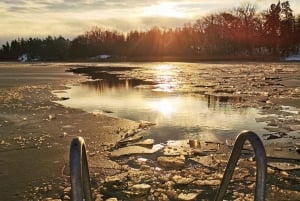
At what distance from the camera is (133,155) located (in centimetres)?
676

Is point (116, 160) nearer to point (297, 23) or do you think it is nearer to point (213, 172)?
point (213, 172)

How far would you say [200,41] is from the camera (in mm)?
86750

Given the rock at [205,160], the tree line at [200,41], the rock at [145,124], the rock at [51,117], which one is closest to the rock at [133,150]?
the rock at [205,160]

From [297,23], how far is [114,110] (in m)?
71.7

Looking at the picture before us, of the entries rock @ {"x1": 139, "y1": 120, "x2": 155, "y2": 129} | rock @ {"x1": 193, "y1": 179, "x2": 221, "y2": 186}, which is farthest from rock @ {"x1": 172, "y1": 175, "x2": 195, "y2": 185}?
rock @ {"x1": 139, "y1": 120, "x2": 155, "y2": 129}

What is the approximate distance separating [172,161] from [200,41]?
82343 mm

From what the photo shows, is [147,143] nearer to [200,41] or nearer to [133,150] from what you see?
[133,150]

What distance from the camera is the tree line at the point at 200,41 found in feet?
245

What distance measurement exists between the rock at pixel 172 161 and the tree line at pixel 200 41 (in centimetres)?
6501

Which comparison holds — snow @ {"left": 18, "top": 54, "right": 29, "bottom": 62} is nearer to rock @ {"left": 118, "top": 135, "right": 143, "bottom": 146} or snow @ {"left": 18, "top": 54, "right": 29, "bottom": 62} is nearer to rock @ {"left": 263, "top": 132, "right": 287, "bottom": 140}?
rock @ {"left": 118, "top": 135, "right": 143, "bottom": 146}

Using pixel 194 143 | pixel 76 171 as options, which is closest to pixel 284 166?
pixel 194 143

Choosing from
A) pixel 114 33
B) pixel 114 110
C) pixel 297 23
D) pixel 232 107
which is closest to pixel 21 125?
pixel 114 110

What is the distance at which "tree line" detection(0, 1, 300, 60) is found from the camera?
245 ft

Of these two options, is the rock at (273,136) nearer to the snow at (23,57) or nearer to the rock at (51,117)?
the rock at (51,117)
